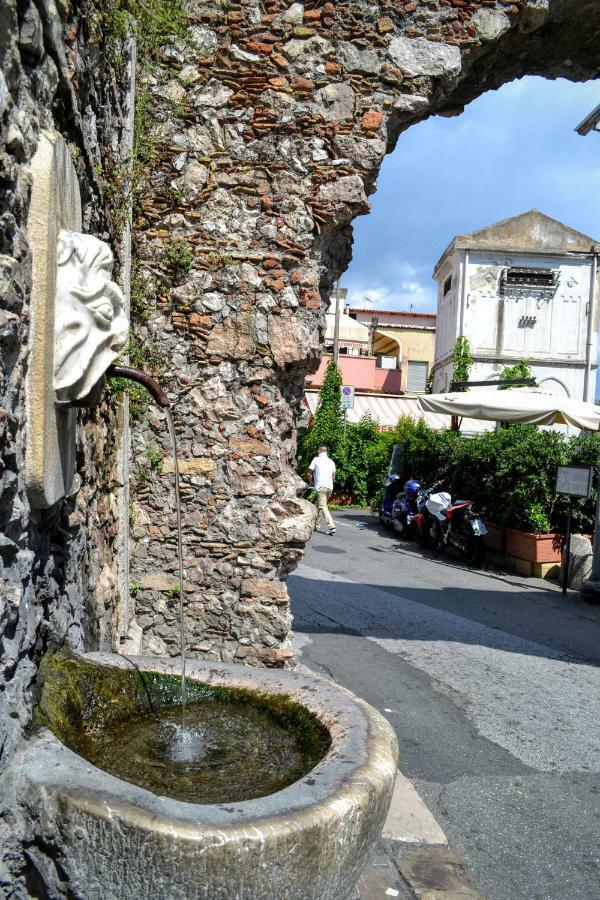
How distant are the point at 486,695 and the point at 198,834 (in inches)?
155

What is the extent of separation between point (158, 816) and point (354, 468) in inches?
632

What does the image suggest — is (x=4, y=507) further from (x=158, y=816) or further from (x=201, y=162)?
(x=201, y=162)

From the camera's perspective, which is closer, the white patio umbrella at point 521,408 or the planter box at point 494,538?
Result: the white patio umbrella at point 521,408

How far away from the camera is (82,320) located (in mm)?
1942

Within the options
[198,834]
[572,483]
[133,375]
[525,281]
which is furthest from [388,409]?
[198,834]

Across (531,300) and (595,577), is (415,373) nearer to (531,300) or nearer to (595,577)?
(531,300)

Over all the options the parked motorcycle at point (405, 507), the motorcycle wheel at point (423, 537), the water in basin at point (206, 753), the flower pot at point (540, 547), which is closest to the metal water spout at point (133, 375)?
the water in basin at point (206, 753)

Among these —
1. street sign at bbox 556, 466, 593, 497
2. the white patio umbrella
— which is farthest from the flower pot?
the white patio umbrella

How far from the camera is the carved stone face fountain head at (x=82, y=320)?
1.91 m

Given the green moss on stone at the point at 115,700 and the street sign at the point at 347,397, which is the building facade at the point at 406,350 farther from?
the green moss on stone at the point at 115,700

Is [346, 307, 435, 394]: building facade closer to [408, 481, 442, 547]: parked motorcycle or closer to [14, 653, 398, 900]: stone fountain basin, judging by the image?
[408, 481, 442, 547]: parked motorcycle

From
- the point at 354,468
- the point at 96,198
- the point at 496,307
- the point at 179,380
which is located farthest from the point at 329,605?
the point at 496,307

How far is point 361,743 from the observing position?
6.42 feet

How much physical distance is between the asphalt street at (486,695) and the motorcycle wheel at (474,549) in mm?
479
